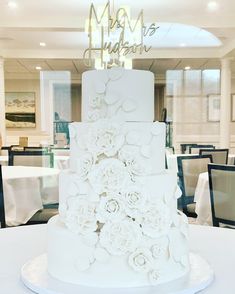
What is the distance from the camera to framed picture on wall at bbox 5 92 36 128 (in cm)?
984

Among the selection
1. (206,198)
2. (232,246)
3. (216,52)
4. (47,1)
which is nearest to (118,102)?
(232,246)

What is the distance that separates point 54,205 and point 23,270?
2.45m

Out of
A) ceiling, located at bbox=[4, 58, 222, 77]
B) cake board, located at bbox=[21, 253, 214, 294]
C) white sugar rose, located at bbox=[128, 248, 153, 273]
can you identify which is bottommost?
cake board, located at bbox=[21, 253, 214, 294]

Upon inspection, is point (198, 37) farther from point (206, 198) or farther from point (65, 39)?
point (206, 198)

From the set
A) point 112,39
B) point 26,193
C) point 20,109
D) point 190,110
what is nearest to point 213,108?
point 190,110

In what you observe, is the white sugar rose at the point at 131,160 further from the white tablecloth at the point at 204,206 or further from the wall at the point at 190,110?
the wall at the point at 190,110

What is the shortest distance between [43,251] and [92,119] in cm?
53

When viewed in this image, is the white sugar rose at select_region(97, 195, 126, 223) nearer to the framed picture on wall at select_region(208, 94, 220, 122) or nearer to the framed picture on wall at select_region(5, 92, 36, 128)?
the framed picture on wall at select_region(208, 94, 220, 122)

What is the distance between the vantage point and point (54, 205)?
3510 millimetres

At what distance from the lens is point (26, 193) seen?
330 cm

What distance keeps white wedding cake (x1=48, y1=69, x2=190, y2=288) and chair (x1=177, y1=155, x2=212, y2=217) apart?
264 cm

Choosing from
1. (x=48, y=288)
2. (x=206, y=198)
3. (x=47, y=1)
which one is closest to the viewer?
(x=48, y=288)

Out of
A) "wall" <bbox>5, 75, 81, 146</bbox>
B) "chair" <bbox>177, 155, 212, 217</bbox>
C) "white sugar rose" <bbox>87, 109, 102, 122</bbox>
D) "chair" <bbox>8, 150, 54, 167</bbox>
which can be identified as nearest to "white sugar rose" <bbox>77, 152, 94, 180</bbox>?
"white sugar rose" <bbox>87, 109, 102, 122</bbox>

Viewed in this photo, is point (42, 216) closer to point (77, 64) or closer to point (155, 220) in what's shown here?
point (155, 220)
